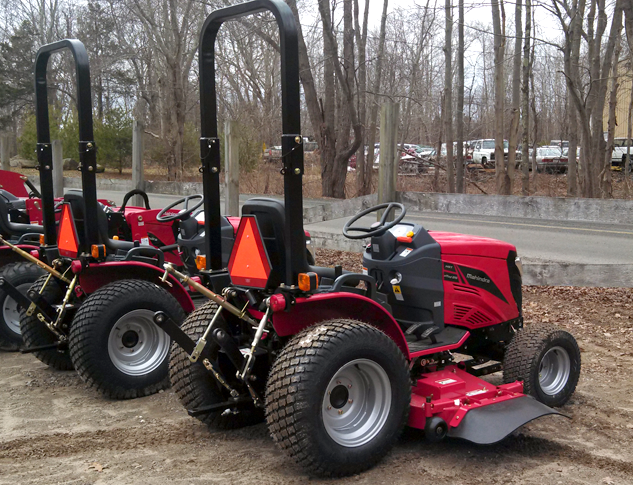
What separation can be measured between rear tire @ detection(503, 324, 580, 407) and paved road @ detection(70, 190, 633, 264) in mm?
3656

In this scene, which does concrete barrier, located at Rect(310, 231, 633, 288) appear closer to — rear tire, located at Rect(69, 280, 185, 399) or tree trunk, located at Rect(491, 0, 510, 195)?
rear tire, located at Rect(69, 280, 185, 399)

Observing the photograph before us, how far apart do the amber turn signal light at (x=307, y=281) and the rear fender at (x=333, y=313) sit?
0.25 ft

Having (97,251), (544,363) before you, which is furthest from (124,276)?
(544,363)

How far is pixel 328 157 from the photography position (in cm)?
1772

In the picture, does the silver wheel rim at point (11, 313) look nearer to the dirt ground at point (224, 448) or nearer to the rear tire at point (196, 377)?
the dirt ground at point (224, 448)

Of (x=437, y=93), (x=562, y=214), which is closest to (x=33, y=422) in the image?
(x=562, y=214)

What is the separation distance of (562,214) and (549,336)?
253 centimetres

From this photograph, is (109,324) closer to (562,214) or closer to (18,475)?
(18,475)

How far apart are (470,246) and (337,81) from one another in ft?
53.9

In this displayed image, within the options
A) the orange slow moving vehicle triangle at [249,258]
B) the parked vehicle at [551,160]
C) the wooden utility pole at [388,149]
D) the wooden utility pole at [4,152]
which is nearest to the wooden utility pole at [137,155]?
the wooden utility pole at [388,149]

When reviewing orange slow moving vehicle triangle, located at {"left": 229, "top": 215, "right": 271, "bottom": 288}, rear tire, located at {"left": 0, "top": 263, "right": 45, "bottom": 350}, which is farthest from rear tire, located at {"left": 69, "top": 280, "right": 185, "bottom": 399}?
rear tire, located at {"left": 0, "top": 263, "right": 45, "bottom": 350}

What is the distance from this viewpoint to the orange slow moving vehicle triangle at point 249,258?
11.1 feet

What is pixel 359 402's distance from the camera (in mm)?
3463

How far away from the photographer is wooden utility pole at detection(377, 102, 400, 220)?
6730 mm
